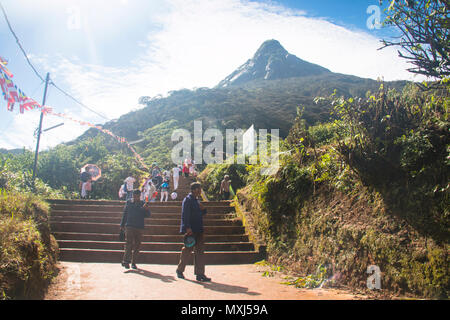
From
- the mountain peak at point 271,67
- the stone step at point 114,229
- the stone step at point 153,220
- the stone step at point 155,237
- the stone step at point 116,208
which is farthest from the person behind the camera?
the mountain peak at point 271,67

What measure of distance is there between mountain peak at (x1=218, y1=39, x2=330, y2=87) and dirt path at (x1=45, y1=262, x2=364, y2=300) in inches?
2569

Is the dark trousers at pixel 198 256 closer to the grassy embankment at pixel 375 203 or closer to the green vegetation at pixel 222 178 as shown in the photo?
the grassy embankment at pixel 375 203

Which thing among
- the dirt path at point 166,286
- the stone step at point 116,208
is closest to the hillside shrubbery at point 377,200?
the dirt path at point 166,286

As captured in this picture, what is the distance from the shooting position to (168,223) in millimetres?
9258

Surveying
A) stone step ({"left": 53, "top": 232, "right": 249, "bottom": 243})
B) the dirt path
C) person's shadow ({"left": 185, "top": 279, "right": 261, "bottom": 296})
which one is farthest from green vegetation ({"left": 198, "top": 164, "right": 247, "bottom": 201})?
person's shadow ({"left": 185, "top": 279, "right": 261, "bottom": 296})

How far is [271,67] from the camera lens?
2773 inches

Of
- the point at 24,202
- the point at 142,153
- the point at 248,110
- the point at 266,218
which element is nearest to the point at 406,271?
the point at 266,218

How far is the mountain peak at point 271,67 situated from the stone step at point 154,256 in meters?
63.8

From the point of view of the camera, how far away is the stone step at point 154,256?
6879 mm

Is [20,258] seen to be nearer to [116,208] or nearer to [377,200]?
[377,200]

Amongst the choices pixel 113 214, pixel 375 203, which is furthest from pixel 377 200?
pixel 113 214

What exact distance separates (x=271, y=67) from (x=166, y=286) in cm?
7096
